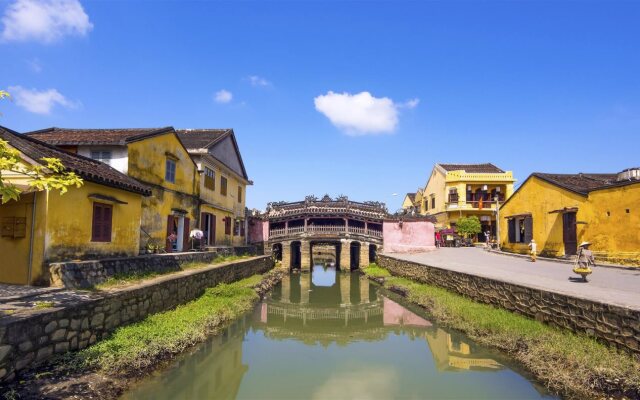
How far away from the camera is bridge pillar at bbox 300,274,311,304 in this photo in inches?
785

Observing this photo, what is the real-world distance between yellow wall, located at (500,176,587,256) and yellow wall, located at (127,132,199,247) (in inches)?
737

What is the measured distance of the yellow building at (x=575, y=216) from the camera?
1600cm

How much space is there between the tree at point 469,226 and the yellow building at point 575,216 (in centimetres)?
770

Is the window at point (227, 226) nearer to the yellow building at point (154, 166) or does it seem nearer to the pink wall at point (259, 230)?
the yellow building at point (154, 166)

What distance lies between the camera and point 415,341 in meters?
11.5

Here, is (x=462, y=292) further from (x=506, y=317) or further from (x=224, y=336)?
(x=224, y=336)

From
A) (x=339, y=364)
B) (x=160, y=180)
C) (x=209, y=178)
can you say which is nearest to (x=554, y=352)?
(x=339, y=364)

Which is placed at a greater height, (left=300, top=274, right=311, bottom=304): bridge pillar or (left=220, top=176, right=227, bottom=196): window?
(left=220, top=176, right=227, bottom=196): window

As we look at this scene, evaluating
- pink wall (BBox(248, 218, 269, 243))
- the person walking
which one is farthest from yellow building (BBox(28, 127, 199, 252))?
the person walking

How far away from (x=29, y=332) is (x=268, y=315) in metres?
9.83

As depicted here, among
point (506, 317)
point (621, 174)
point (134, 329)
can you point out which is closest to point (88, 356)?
point (134, 329)

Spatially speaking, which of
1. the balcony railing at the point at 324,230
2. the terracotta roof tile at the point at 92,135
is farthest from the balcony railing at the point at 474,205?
the terracotta roof tile at the point at 92,135

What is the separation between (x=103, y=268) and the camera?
32.9 ft

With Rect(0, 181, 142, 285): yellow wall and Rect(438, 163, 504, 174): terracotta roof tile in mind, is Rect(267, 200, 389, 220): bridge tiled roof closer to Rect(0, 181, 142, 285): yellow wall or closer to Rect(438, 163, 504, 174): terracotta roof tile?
Rect(438, 163, 504, 174): terracotta roof tile
